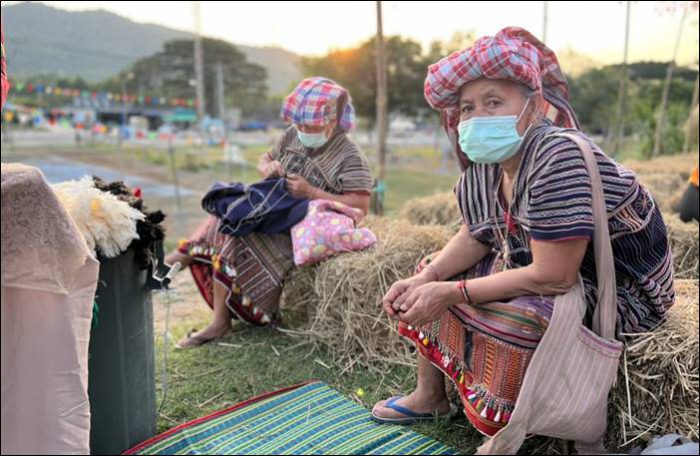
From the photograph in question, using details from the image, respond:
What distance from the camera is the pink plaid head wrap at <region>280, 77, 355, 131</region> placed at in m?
3.53

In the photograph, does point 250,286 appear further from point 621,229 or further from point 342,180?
point 621,229

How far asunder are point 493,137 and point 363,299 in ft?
4.78

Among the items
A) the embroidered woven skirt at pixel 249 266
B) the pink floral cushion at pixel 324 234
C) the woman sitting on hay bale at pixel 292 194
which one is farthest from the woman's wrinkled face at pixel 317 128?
the embroidered woven skirt at pixel 249 266

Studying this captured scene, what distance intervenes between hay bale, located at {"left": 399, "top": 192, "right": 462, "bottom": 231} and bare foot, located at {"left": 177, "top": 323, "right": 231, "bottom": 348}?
2.47 meters

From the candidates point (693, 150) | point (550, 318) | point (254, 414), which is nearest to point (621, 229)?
point (550, 318)

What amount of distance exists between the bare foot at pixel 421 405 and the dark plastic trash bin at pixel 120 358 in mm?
1018

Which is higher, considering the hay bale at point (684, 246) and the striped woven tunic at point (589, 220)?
the striped woven tunic at point (589, 220)

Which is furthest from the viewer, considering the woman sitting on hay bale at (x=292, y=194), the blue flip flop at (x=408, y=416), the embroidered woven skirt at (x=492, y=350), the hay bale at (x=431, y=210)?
the hay bale at (x=431, y=210)

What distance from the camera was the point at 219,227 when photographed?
11.6ft

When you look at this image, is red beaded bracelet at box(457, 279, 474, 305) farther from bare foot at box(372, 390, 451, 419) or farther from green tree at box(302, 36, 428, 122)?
green tree at box(302, 36, 428, 122)

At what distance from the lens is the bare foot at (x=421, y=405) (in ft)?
8.07

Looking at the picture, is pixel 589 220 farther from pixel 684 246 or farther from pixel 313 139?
pixel 684 246

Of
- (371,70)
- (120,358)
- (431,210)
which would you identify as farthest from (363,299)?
(371,70)

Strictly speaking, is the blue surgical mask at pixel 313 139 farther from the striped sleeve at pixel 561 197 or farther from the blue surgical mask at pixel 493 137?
the striped sleeve at pixel 561 197
